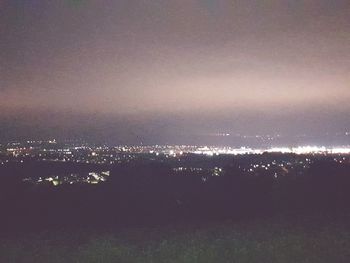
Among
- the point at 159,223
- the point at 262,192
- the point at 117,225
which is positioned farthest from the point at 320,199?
the point at 117,225

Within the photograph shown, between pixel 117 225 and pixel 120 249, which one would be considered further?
pixel 117 225

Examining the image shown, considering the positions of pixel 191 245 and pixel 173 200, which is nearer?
pixel 191 245

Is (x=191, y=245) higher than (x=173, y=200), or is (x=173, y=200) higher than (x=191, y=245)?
(x=191, y=245)

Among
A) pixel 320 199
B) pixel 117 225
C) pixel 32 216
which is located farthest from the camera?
pixel 320 199

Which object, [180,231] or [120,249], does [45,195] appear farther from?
[120,249]

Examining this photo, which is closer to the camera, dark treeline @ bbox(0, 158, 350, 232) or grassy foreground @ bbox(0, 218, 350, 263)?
grassy foreground @ bbox(0, 218, 350, 263)
